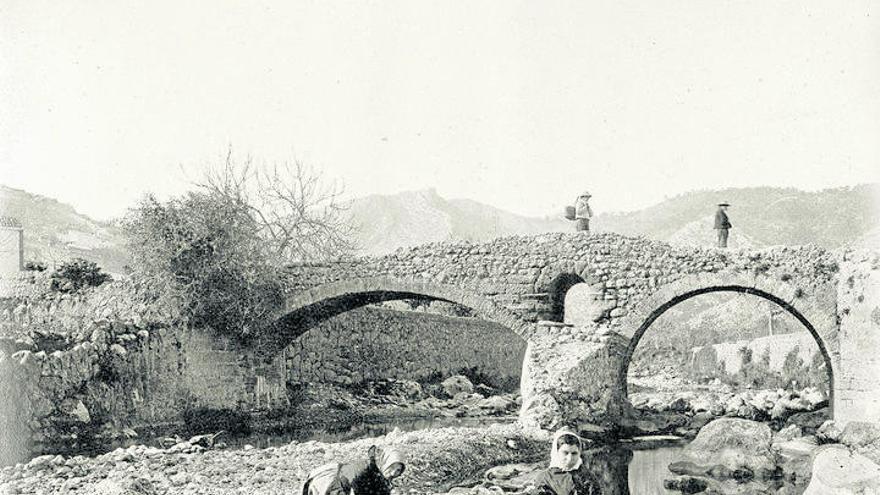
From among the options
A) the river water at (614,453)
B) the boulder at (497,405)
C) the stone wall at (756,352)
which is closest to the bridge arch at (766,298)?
the river water at (614,453)

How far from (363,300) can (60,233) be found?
96.6ft

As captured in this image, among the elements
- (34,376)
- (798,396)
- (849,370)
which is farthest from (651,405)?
(34,376)

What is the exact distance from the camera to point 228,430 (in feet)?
63.4

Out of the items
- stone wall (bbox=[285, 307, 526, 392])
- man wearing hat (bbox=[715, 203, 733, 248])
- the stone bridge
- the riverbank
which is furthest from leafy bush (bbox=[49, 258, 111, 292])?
man wearing hat (bbox=[715, 203, 733, 248])

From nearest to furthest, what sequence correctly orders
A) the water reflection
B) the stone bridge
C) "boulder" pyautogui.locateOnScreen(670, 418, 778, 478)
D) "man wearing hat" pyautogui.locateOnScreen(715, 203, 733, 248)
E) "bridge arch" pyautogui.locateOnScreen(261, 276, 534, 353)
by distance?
the water reflection → "boulder" pyautogui.locateOnScreen(670, 418, 778, 478) → the stone bridge → "man wearing hat" pyautogui.locateOnScreen(715, 203, 733, 248) → "bridge arch" pyautogui.locateOnScreen(261, 276, 534, 353)

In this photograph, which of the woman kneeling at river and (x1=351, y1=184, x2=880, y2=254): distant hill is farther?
(x1=351, y1=184, x2=880, y2=254): distant hill

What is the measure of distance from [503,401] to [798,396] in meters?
7.87

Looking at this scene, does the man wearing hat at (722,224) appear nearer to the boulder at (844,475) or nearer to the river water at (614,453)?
the river water at (614,453)

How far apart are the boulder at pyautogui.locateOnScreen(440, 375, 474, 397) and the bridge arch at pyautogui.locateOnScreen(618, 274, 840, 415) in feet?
31.4

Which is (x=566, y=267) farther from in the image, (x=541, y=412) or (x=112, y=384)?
(x=112, y=384)

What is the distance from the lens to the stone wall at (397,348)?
25.2 meters

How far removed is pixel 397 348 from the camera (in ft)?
91.1

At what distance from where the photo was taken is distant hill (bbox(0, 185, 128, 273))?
41.9 m

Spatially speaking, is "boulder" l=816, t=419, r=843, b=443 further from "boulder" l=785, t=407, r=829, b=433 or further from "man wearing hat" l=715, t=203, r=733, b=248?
"man wearing hat" l=715, t=203, r=733, b=248
